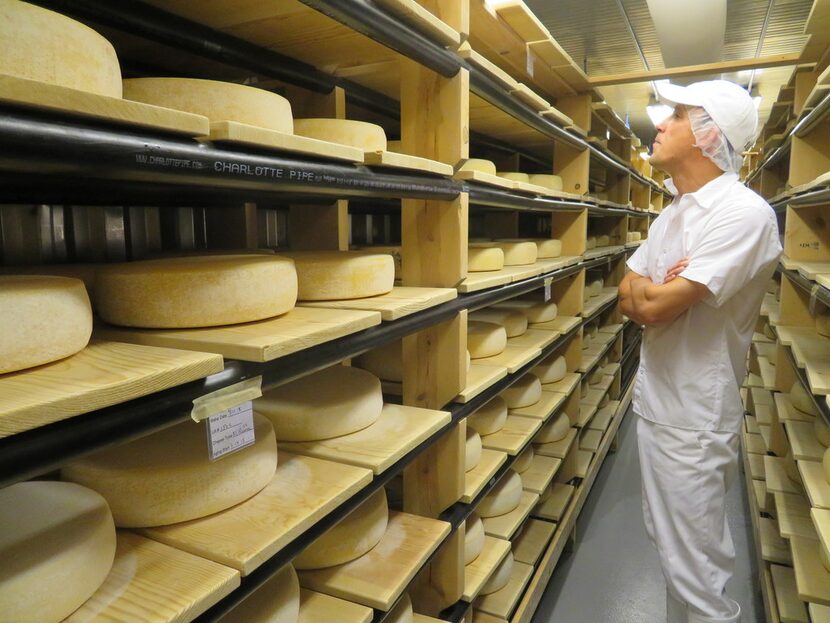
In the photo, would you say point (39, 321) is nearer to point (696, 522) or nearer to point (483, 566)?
point (483, 566)

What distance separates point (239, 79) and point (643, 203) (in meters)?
5.77

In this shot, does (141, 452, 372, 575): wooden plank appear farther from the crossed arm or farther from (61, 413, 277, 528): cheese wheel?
the crossed arm

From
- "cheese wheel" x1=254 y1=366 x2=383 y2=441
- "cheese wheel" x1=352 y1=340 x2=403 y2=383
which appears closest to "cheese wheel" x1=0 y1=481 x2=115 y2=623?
"cheese wheel" x1=254 y1=366 x2=383 y2=441

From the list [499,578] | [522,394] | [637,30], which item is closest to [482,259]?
[522,394]

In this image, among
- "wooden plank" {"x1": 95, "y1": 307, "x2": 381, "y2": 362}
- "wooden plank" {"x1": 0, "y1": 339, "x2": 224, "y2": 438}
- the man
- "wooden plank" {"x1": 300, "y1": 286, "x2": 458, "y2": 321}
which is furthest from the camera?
the man

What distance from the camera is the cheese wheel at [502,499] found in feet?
7.70

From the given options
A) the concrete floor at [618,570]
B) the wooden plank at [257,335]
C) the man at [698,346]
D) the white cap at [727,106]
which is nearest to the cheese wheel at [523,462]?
the concrete floor at [618,570]

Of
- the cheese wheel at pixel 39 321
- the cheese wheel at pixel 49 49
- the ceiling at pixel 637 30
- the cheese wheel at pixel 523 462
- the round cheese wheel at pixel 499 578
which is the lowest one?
the round cheese wheel at pixel 499 578

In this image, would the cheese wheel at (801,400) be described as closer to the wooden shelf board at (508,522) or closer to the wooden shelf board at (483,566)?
the wooden shelf board at (508,522)

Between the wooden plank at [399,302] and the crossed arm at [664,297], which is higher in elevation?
the wooden plank at [399,302]

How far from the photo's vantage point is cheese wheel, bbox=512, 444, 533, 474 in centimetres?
275

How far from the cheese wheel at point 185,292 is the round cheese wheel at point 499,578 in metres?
1.64

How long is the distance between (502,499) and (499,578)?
296mm

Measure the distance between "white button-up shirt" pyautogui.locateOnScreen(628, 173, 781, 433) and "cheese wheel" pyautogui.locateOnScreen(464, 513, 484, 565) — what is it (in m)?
0.72
